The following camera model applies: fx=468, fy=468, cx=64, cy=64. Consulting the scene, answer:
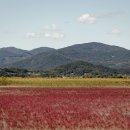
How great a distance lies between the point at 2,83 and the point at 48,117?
65402mm

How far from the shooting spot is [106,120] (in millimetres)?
17812

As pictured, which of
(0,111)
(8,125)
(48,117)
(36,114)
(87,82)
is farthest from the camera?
(87,82)

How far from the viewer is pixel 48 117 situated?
19.0m

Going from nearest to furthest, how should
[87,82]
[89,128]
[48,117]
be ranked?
[89,128]
[48,117]
[87,82]

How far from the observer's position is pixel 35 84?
83.4 meters

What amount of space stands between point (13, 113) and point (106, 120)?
5.67m

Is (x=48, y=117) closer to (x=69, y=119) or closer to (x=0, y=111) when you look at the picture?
(x=69, y=119)

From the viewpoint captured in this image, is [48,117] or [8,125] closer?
[8,125]

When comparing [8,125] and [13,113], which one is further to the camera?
[13,113]

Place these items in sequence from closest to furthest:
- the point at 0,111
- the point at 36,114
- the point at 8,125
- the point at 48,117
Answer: the point at 8,125 < the point at 48,117 < the point at 36,114 < the point at 0,111

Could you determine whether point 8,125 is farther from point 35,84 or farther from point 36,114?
point 35,84

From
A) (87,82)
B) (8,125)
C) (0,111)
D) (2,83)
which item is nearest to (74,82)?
(87,82)

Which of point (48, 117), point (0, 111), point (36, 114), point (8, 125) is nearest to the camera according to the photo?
point (8, 125)

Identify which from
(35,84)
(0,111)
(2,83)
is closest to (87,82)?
(35,84)
